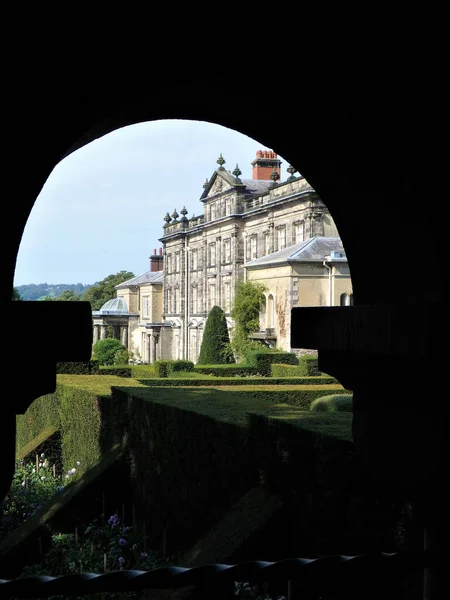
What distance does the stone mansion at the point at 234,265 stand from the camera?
35.4m

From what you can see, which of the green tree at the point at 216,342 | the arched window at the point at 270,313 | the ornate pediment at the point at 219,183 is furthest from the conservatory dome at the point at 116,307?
the arched window at the point at 270,313

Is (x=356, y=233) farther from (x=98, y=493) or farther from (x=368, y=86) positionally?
(x=98, y=493)

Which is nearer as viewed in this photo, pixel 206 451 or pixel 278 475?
pixel 278 475

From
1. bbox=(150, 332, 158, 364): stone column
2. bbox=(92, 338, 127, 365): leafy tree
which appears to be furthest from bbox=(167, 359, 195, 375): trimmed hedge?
bbox=(150, 332, 158, 364): stone column

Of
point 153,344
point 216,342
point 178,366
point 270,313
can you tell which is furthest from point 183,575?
point 153,344

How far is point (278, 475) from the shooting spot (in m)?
7.65

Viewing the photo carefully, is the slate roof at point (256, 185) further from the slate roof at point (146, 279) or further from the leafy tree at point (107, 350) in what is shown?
the slate roof at point (146, 279)

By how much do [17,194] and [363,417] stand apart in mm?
1778

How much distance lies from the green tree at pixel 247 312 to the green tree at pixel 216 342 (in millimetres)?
1677

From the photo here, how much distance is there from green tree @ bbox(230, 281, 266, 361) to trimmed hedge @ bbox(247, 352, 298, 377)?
8.08 meters

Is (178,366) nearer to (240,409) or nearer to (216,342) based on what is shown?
(216,342)

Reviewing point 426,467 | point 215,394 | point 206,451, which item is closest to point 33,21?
point 426,467

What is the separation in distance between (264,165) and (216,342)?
14.8 m

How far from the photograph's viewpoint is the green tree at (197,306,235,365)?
4241cm
